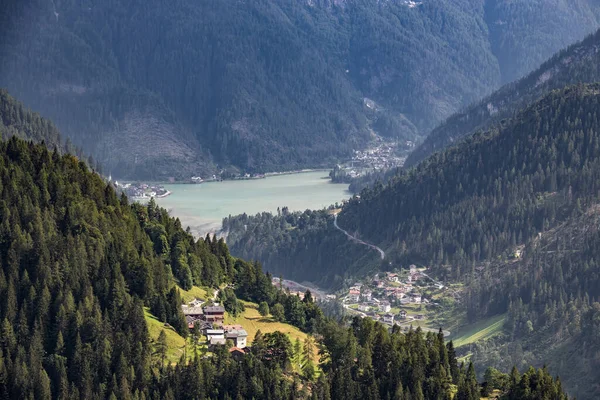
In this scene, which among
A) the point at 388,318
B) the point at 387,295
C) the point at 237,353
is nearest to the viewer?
the point at 237,353

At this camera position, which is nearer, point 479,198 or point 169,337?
point 169,337

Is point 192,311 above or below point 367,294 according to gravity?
above

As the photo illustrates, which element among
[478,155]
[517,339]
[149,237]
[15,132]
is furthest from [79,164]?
[478,155]

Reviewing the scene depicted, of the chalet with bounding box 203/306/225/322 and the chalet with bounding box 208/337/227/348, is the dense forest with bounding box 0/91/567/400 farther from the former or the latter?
the chalet with bounding box 203/306/225/322

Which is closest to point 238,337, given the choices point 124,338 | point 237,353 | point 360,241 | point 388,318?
point 237,353

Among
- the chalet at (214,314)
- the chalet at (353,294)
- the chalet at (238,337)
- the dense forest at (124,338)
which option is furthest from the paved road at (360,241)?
the chalet at (238,337)

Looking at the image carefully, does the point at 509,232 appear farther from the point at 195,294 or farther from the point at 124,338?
the point at 124,338

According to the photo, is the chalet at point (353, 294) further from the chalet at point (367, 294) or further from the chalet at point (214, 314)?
the chalet at point (214, 314)
